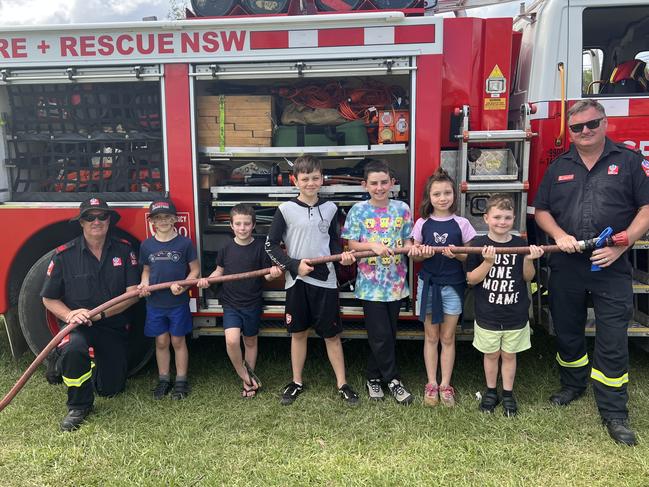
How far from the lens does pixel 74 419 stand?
11.0 feet

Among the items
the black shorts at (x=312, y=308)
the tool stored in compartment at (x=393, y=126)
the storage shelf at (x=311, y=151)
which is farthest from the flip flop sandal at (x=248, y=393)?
the tool stored in compartment at (x=393, y=126)

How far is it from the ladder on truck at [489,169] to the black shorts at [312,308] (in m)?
1.06

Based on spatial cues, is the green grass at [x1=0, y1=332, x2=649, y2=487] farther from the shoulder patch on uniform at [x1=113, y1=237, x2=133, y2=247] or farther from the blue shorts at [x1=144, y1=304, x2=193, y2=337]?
the shoulder patch on uniform at [x1=113, y1=237, x2=133, y2=247]

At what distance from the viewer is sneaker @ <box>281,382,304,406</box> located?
360 cm

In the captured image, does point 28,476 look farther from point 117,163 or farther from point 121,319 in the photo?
point 117,163

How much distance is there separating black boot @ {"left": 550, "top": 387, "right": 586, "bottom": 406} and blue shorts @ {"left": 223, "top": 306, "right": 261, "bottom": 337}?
2.06 meters

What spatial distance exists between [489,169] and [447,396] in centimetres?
155

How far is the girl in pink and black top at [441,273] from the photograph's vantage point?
134 inches

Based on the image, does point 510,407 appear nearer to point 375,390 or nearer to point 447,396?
point 447,396

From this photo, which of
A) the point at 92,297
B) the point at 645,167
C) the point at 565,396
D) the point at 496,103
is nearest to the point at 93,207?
the point at 92,297

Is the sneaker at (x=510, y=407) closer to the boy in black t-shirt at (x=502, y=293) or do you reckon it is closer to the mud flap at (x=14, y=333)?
the boy in black t-shirt at (x=502, y=293)

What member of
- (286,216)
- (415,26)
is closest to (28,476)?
(286,216)

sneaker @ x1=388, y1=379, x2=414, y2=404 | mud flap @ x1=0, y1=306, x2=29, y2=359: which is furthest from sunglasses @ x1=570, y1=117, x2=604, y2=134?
mud flap @ x1=0, y1=306, x2=29, y2=359

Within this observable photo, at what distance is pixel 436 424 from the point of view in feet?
10.7
